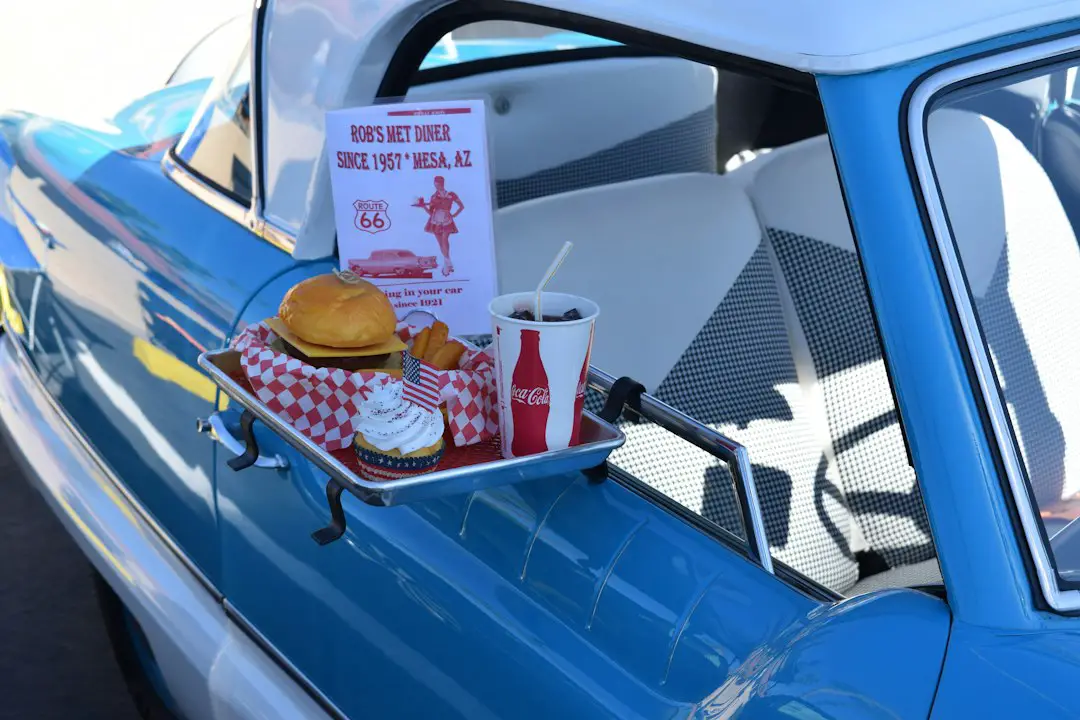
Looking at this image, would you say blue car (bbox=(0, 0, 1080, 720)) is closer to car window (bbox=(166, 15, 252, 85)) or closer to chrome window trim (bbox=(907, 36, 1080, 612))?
chrome window trim (bbox=(907, 36, 1080, 612))

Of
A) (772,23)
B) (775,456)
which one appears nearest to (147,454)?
(775,456)

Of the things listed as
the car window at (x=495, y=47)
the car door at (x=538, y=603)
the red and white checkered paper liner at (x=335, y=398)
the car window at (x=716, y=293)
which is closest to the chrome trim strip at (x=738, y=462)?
the car door at (x=538, y=603)

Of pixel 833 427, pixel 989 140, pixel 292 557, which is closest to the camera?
pixel 989 140

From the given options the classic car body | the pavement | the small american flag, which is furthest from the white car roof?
the pavement

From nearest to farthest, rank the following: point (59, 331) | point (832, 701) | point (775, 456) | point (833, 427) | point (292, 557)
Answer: point (832, 701), point (292, 557), point (775, 456), point (833, 427), point (59, 331)

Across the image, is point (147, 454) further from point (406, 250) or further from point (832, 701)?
point (832, 701)

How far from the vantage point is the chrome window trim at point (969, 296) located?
103 cm

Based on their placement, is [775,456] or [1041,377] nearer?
[1041,377]

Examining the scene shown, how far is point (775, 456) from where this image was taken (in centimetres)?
197

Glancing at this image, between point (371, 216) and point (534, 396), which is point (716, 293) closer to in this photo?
point (371, 216)

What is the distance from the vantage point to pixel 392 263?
1696 millimetres

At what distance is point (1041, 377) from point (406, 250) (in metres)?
0.87

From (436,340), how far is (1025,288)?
70cm

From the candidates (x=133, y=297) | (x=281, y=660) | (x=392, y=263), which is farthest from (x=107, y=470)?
(x=392, y=263)
